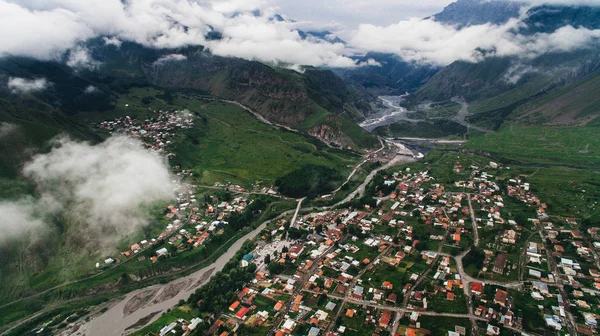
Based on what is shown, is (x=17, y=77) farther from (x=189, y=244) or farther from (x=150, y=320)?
(x=150, y=320)

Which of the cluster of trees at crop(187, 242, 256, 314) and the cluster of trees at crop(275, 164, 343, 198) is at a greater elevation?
the cluster of trees at crop(275, 164, 343, 198)

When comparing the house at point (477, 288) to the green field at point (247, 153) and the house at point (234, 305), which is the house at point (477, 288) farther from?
the green field at point (247, 153)

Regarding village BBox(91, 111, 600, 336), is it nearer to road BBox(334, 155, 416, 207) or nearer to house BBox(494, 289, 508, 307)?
house BBox(494, 289, 508, 307)

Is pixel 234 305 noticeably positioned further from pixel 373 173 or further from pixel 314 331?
pixel 373 173

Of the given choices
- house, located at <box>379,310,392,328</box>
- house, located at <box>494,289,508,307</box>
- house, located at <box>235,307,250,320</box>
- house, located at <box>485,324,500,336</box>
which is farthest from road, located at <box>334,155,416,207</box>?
house, located at <box>485,324,500,336</box>

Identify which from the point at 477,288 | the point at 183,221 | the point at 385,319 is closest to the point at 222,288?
the point at 183,221
